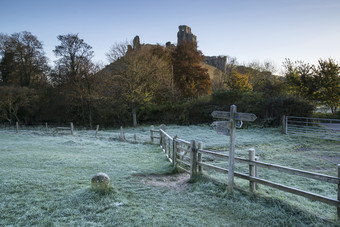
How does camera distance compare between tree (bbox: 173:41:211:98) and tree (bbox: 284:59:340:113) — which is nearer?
tree (bbox: 284:59:340:113)

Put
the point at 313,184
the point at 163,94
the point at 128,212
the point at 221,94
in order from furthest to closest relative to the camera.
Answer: the point at 163,94, the point at 221,94, the point at 313,184, the point at 128,212

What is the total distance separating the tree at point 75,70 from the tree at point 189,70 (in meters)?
13.0

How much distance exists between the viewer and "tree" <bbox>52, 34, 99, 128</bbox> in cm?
2997

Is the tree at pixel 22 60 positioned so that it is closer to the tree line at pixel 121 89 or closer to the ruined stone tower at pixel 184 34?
the tree line at pixel 121 89

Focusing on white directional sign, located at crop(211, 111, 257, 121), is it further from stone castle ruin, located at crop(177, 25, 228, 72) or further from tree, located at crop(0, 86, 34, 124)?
stone castle ruin, located at crop(177, 25, 228, 72)

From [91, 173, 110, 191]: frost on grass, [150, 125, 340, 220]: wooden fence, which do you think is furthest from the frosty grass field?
[150, 125, 340, 220]: wooden fence

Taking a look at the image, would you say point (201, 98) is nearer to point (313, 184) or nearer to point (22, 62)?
point (313, 184)

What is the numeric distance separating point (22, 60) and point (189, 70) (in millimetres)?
24145

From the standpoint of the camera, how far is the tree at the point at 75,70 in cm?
2997

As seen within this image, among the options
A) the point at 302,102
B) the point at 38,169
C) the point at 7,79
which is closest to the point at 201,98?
the point at 302,102

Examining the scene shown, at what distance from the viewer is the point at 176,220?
4449mm

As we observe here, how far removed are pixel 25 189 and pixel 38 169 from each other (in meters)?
2.41

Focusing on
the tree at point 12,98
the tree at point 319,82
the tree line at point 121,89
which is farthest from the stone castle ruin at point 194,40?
the tree at point 12,98

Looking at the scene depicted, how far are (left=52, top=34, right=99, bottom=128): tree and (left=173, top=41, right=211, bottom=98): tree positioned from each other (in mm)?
12996
